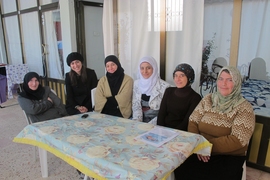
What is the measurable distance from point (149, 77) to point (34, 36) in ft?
11.8

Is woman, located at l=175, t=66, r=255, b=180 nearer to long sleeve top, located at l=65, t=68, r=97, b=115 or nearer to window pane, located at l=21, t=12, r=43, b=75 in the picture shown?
long sleeve top, located at l=65, t=68, r=97, b=115

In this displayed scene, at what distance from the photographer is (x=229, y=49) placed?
7.43 ft

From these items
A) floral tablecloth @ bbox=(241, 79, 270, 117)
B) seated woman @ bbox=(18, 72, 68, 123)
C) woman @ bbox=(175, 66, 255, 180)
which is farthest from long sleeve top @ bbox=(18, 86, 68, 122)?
floral tablecloth @ bbox=(241, 79, 270, 117)

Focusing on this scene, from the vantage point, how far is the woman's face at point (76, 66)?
9.07ft

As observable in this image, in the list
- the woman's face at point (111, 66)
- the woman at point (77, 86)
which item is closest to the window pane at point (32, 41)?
the woman at point (77, 86)

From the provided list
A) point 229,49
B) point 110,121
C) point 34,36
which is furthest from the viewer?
point 34,36

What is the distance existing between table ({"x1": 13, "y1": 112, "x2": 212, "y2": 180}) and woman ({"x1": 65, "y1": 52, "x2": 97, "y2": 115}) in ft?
3.13

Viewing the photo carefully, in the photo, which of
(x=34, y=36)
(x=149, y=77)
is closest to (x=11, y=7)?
(x=34, y=36)

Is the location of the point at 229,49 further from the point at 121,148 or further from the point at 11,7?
the point at 11,7

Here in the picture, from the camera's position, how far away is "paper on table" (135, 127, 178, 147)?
4.57ft

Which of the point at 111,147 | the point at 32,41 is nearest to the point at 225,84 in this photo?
the point at 111,147

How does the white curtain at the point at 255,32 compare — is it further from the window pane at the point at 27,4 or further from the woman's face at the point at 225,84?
the window pane at the point at 27,4

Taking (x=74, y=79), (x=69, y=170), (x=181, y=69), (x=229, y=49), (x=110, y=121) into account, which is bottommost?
(x=69, y=170)

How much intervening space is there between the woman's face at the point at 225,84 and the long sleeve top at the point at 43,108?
6.05 feet
